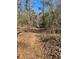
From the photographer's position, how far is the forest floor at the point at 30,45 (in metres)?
1.88

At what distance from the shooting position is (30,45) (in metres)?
1.89

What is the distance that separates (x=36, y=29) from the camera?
1.89 m

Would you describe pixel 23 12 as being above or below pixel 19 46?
above

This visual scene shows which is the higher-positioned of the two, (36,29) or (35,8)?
(35,8)

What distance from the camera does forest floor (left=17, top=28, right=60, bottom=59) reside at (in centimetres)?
188
